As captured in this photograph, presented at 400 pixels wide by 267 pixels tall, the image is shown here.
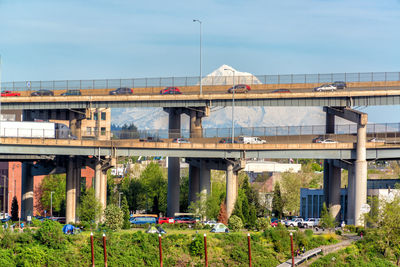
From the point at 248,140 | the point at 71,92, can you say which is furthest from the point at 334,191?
the point at 71,92

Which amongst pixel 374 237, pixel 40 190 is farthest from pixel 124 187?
pixel 374 237

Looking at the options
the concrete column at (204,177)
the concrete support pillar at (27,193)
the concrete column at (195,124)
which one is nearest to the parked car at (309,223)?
the concrete column at (204,177)

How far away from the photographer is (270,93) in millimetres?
113188

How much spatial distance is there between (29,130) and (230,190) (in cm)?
3092

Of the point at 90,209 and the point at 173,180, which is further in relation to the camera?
the point at 173,180

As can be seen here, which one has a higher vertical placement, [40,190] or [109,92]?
[109,92]

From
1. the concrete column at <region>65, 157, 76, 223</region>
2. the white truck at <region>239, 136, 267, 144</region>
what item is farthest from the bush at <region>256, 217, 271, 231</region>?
the concrete column at <region>65, 157, 76, 223</region>

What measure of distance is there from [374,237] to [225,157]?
26.8 m

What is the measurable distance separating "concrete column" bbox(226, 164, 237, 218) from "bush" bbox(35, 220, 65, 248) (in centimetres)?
3352

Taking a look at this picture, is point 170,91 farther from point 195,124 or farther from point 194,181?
point 194,181

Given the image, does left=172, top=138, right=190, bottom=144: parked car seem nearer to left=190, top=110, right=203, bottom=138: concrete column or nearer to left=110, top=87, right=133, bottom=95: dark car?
left=190, top=110, right=203, bottom=138: concrete column

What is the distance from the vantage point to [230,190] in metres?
107

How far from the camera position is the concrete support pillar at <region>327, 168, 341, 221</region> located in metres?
116

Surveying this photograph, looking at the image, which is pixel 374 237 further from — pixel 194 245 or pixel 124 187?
pixel 124 187
